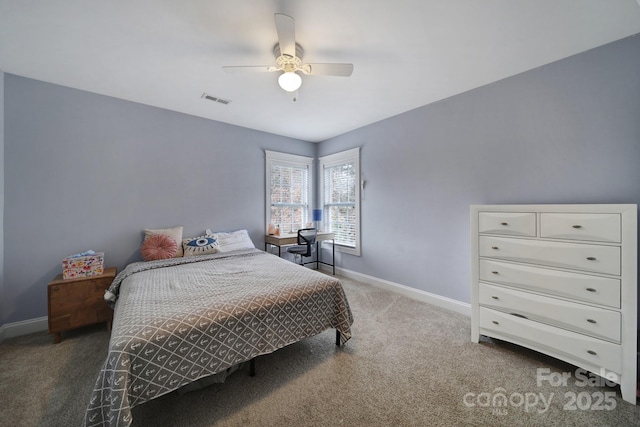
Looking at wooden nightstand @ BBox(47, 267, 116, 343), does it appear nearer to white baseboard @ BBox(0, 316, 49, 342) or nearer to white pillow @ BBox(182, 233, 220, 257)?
white baseboard @ BBox(0, 316, 49, 342)

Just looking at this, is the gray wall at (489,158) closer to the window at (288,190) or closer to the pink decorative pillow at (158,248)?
the window at (288,190)

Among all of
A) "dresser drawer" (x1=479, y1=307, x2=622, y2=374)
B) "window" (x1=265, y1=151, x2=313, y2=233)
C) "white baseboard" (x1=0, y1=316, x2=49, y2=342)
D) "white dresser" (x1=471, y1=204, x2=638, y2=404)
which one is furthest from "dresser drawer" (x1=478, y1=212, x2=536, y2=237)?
"white baseboard" (x1=0, y1=316, x2=49, y2=342)

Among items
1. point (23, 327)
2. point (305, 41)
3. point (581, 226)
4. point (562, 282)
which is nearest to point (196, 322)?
point (305, 41)

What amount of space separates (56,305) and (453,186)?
4.29 m

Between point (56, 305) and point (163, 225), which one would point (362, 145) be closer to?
point (163, 225)

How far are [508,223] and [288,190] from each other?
3320mm

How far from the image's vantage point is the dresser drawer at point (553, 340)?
1.60 metres

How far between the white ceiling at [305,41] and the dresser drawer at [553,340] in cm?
228

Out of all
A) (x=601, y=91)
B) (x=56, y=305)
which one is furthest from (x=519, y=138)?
(x=56, y=305)

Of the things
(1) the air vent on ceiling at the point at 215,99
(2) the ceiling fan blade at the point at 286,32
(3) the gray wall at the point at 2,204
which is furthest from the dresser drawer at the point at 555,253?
(3) the gray wall at the point at 2,204

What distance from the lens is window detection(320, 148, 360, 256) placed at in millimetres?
3979

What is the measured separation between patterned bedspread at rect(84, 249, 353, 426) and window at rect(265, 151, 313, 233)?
1906mm

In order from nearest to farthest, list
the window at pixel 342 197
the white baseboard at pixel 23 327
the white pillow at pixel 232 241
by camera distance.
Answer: the white baseboard at pixel 23 327
the white pillow at pixel 232 241
the window at pixel 342 197

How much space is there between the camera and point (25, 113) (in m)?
2.38
